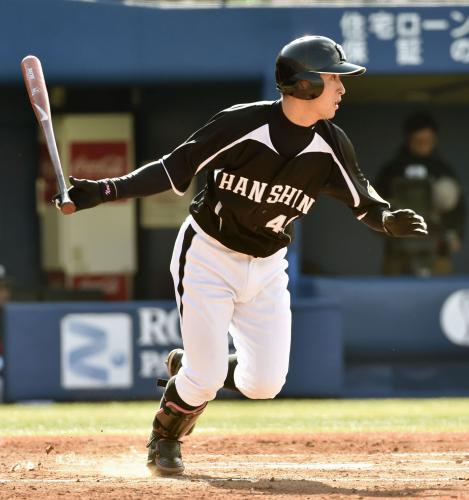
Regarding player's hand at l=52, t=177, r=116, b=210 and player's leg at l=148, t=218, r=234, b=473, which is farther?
player's leg at l=148, t=218, r=234, b=473

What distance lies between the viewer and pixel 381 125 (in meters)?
13.2

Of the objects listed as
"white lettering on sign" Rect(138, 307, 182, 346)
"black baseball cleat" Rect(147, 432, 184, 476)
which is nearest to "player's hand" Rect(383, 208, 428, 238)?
"black baseball cleat" Rect(147, 432, 184, 476)

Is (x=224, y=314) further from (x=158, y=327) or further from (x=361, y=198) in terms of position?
(x=158, y=327)

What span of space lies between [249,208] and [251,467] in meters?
1.25

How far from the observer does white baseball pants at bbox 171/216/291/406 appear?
16.5 feet

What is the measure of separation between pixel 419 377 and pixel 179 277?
4.97 m

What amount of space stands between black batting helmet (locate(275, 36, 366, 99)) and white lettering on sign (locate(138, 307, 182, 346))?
4357 mm

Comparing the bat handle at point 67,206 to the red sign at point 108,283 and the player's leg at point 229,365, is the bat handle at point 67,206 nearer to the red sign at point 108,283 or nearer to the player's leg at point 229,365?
the player's leg at point 229,365

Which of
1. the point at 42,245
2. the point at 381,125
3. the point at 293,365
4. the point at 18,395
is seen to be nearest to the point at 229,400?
the point at 293,365

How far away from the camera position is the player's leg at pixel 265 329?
16.8 ft

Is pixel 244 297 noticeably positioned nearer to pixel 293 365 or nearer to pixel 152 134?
pixel 293 365

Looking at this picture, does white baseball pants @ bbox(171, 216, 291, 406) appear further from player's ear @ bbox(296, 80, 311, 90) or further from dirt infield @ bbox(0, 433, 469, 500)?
player's ear @ bbox(296, 80, 311, 90)

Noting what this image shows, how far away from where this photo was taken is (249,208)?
16.3ft

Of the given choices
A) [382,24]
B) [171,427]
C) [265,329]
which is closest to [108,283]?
[382,24]
